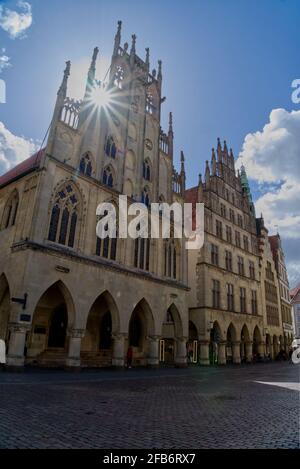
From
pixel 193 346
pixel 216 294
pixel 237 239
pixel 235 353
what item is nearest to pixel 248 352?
pixel 235 353

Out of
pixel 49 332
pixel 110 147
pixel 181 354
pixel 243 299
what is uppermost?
pixel 110 147

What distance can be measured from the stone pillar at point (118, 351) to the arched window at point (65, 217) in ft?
22.9

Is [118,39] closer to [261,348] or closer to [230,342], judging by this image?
[230,342]

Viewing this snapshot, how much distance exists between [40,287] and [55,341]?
6.52 m

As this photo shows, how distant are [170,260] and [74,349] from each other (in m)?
13.0

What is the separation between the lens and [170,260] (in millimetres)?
29688

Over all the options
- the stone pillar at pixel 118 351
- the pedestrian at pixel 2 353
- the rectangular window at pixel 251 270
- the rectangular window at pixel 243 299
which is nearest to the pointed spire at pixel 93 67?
the stone pillar at pixel 118 351

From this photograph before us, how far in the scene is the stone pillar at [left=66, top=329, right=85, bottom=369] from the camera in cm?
1901

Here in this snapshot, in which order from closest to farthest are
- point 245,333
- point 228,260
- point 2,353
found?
point 2,353, point 228,260, point 245,333

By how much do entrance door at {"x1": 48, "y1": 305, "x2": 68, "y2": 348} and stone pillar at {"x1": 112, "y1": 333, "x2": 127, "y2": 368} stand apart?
377cm

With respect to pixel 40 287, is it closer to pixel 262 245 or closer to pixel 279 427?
pixel 279 427

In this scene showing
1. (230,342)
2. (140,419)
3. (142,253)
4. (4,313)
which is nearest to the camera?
(140,419)

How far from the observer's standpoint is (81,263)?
67.8ft
